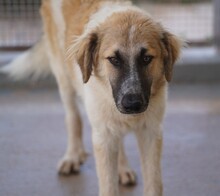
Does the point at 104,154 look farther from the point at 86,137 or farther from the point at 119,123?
the point at 86,137

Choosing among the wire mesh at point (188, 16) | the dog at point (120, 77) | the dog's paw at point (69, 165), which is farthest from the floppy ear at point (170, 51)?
the wire mesh at point (188, 16)

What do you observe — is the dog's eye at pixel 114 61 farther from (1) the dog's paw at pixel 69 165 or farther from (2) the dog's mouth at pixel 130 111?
(1) the dog's paw at pixel 69 165

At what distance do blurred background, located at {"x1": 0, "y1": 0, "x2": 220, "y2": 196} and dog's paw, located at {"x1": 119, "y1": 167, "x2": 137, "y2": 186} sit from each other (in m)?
0.07

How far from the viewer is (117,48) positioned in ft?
13.1

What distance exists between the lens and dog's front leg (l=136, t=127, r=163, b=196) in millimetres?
4398

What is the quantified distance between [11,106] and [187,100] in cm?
201

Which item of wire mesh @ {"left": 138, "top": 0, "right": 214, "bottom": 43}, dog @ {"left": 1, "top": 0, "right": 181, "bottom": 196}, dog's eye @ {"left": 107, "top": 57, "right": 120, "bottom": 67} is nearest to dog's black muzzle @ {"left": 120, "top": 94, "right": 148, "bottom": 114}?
dog @ {"left": 1, "top": 0, "right": 181, "bottom": 196}

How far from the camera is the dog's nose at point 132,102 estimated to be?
3900mm

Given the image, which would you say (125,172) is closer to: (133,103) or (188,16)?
(133,103)

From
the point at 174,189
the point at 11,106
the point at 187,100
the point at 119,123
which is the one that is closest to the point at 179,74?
the point at 187,100

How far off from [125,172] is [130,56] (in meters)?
1.38

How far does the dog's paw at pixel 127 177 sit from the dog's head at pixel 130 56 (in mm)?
1068

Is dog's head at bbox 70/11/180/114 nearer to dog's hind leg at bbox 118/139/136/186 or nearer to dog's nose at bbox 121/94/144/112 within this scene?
dog's nose at bbox 121/94/144/112

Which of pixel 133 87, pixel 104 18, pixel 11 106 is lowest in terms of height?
pixel 11 106
